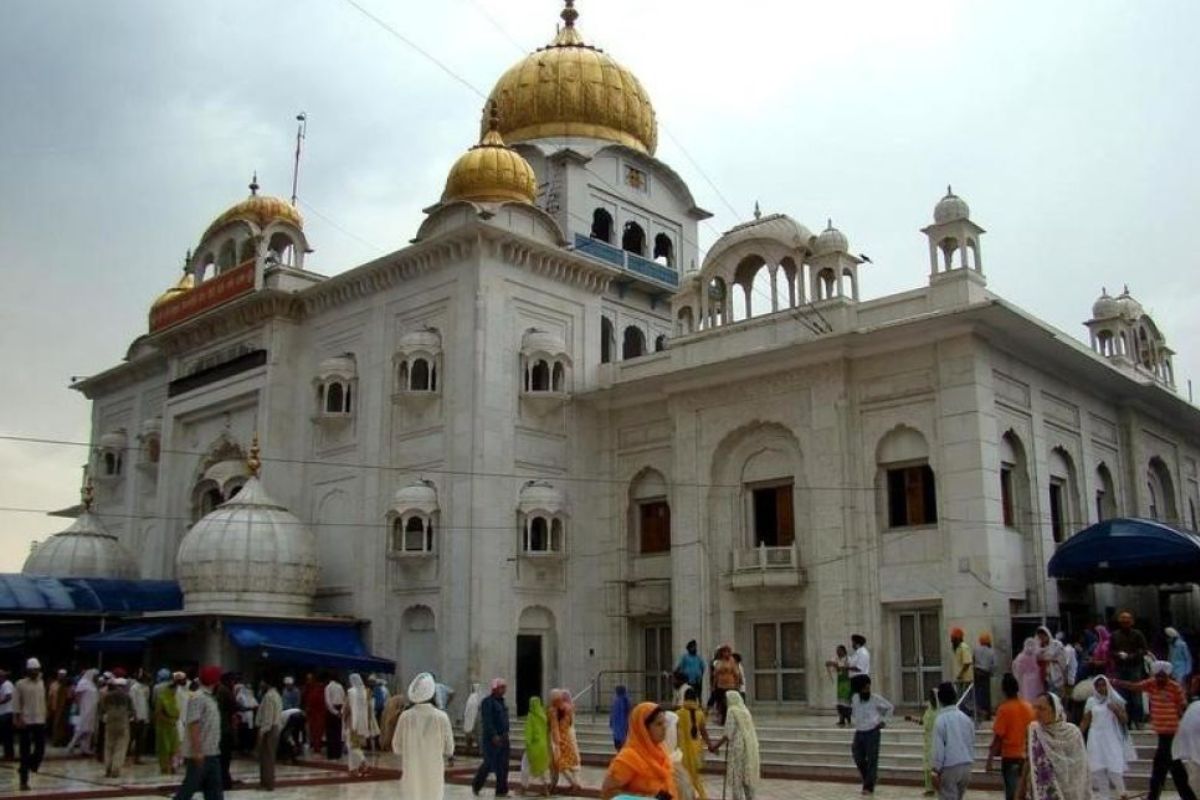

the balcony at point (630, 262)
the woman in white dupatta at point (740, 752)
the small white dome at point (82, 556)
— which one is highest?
the balcony at point (630, 262)

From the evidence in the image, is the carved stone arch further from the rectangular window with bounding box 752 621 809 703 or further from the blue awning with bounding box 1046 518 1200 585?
the blue awning with bounding box 1046 518 1200 585

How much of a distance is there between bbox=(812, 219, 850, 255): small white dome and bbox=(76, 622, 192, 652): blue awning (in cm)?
1381

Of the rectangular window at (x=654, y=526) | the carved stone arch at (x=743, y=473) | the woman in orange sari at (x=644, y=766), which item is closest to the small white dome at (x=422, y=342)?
the rectangular window at (x=654, y=526)

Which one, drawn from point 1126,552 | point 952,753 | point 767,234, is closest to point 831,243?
point 767,234

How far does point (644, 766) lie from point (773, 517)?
16449mm

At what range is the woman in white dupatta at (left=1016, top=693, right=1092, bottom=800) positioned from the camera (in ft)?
27.1

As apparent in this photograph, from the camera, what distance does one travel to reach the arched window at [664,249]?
31.0 m

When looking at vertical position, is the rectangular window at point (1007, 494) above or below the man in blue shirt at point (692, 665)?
above

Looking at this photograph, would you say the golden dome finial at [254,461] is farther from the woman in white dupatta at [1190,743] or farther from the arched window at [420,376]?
the woman in white dupatta at [1190,743]

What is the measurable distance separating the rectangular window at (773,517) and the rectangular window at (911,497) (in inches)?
75.5

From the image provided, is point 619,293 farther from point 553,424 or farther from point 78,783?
point 78,783

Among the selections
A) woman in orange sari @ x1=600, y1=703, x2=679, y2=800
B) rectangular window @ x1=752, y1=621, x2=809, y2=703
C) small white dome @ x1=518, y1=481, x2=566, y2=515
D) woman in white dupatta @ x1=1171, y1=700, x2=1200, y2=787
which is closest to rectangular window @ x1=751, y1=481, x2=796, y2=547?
rectangular window @ x1=752, y1=621, x2=809, y2=703

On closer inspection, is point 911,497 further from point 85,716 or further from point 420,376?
point 85,716

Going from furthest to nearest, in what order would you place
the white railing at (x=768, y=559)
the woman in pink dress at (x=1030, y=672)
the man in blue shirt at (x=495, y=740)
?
the white railing at (x=768, y=559) → the woman in pink dress at (x=1030, y=672) → the man in blue shirt at (x=495, y=740)
